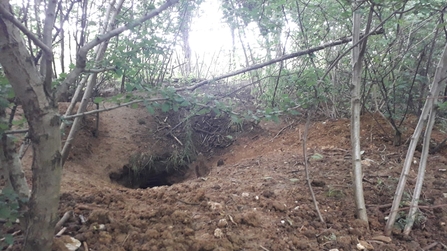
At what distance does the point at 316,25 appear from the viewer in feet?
13.3

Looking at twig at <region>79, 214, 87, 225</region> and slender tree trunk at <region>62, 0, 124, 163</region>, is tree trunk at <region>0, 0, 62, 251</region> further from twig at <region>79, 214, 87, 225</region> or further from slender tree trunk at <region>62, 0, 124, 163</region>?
slender tree trunk at <region>62, 0, 124, 163</region>

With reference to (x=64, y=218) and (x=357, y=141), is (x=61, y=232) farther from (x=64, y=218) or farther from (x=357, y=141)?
(x=357, y=141)

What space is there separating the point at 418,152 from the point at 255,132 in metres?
2.40

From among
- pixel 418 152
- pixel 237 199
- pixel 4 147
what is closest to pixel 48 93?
pixel 4 147

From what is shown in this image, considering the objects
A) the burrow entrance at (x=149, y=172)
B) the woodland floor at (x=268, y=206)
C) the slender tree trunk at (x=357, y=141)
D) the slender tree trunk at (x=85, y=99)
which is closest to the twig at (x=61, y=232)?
the woodland floor at (x=268, y=206)

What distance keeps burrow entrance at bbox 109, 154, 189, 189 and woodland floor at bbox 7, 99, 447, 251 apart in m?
0.53

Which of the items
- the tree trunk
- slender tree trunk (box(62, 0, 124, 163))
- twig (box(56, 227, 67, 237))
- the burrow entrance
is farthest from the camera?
the burrow entrance

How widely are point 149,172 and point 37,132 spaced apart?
350cm

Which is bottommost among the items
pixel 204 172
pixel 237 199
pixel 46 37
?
pixel 204 172

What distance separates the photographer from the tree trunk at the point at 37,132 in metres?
1.21

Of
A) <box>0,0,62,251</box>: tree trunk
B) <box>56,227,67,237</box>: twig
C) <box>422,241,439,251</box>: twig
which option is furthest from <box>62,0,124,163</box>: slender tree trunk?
<box>422,241,439,251</box>: twig

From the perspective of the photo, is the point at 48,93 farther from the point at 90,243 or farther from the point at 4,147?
the point at 90,243

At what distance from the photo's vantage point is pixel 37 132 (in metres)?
1.28

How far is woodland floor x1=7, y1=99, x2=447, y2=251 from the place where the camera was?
1856 millimetres
